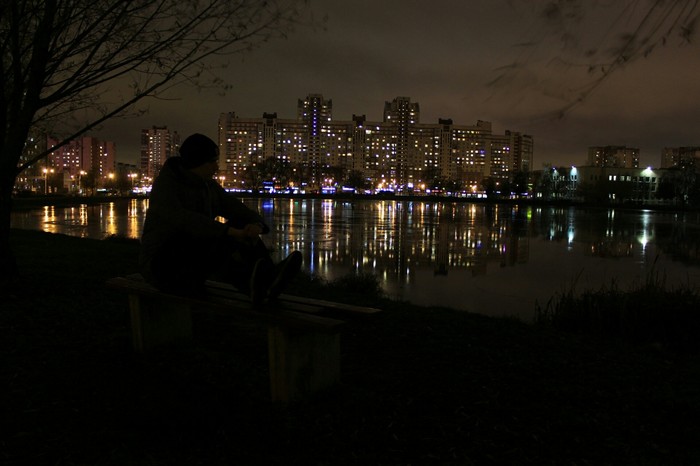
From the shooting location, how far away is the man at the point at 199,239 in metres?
3.83

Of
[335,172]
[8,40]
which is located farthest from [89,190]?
[8,40]

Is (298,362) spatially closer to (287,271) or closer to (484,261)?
(287,271)

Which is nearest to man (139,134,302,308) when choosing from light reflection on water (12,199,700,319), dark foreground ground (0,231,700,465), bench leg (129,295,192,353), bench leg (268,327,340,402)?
bench leg (268,327,340,402)

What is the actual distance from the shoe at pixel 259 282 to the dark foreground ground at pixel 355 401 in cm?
74

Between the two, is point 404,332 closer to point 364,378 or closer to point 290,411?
point 364,378

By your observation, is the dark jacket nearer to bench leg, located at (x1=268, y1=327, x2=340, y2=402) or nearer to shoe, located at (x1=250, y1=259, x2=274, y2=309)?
shoe, located at (x1=250, y1=259, x2=274, y2=309)

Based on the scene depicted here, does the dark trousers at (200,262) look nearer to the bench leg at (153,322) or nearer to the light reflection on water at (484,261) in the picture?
the bench leg at (153,322)

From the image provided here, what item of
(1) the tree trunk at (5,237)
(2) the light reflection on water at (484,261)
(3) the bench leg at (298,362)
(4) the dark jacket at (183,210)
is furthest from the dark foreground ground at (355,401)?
(2) the light reflection on water at (484,261)

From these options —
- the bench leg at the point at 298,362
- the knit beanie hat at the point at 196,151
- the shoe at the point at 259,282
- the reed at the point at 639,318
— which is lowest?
the reed at the point at 639,318

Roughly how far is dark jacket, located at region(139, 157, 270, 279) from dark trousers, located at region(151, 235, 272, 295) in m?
0.06

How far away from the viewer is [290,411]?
3771 millimetres

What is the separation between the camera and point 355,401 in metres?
3.93

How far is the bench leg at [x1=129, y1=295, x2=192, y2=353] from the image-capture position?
15.9 feet

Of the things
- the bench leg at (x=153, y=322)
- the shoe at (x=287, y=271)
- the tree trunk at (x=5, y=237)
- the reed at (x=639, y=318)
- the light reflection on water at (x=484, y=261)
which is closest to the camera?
the shoe at (x=287, y=271)
